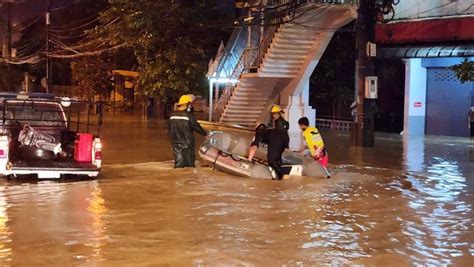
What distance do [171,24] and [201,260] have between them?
25.6m

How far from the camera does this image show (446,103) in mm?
29453

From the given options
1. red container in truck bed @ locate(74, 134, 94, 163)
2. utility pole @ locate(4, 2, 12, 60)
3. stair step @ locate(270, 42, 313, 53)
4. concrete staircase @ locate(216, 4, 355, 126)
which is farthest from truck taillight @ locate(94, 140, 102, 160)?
utility pole @ locate(4, 2, 12, 60)

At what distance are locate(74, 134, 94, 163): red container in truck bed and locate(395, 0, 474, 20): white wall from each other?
59.3 feet

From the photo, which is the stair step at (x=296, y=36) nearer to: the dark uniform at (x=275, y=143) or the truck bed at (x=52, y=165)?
the dark uniform at (x=275, y=143)

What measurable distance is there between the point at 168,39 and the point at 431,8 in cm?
1275

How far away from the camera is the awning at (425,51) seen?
26.1m

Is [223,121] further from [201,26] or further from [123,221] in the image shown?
[123,221]

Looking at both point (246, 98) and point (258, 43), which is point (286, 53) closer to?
point (258, 43)

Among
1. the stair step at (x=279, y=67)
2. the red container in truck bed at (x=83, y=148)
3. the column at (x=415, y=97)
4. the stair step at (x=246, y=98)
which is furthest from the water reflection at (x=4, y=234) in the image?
the column at (x=415, y=97)

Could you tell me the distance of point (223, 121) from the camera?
97.2ft

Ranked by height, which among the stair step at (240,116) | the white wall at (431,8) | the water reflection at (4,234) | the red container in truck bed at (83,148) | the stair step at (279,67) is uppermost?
the white wall at (431,8)

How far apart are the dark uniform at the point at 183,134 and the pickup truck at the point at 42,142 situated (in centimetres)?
209

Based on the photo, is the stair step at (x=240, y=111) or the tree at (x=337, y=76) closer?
the stair step at (x=240, y=111)

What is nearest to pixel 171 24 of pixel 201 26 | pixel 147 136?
pixel 201 26
